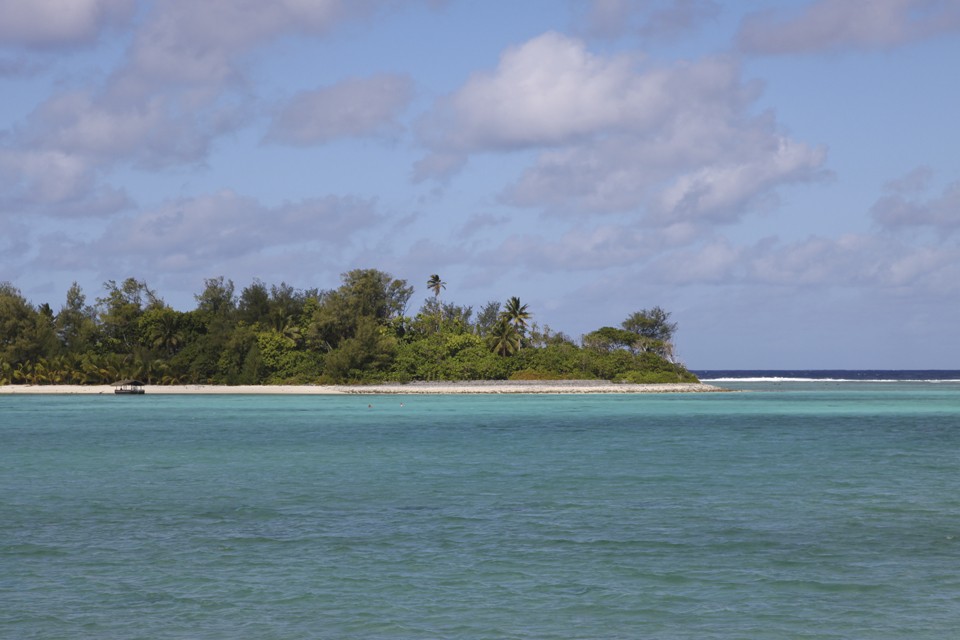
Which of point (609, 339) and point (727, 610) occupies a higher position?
point (609, 339)

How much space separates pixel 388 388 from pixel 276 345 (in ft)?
62.3

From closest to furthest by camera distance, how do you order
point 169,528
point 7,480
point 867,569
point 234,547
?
point 867,569
point 234,547
point 169,528
point 7,480

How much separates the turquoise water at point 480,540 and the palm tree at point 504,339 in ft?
315

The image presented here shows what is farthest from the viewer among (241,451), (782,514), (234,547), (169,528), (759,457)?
(241,451)

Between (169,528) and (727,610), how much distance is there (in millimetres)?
14270

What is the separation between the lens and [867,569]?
20.1m

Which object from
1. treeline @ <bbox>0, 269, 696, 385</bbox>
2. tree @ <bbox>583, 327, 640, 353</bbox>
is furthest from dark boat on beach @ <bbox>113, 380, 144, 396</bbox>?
tree @ <bbox>583, 327, 640, 353</bbox>

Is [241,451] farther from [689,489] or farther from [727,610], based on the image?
[727,610]

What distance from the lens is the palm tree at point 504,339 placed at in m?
149

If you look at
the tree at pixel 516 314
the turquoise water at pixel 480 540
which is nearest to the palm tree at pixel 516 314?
the tree at pixel 516 314

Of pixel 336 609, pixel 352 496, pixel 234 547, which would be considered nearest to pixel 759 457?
pixel 352 496

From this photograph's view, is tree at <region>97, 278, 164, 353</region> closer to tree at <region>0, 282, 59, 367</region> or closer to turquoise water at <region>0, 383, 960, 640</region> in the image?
tree at <region>0, 282, 59, 367</region>

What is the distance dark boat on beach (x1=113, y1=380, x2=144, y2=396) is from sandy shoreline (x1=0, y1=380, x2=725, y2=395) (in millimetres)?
1313

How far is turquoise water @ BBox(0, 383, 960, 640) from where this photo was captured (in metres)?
16.6
